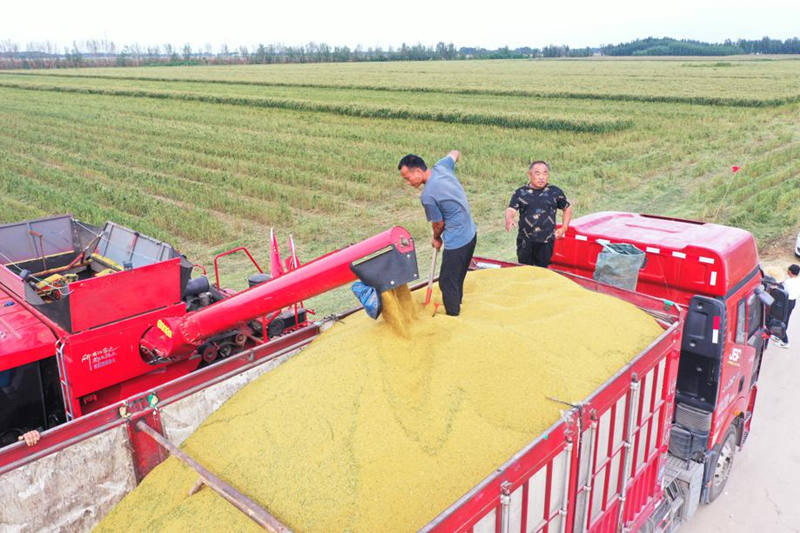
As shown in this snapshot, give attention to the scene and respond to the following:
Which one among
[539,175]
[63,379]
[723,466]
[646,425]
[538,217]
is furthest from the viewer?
[539,175]

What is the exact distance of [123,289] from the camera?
4.99m

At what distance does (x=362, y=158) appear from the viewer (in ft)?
67.6

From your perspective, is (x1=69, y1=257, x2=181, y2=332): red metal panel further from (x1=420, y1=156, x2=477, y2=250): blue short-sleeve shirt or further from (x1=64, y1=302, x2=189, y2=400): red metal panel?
(x1=420, y1=156, x2=477, y2=250): blue short-sleeve shirt

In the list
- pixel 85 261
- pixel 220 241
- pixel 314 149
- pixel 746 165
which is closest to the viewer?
pixel 85 261

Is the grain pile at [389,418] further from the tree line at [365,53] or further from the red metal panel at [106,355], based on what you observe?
the tree line at [365,53]

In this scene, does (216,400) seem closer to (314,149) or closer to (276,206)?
(276,206)

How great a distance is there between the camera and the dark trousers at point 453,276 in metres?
A: 4.49

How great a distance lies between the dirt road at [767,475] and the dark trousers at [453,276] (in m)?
2.86

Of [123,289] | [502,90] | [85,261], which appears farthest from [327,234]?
[502,90]

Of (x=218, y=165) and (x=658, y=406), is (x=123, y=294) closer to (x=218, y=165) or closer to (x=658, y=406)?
(x=658, y=406)

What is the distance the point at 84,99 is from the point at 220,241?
3316 centimetres

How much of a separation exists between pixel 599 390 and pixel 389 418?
1150mm

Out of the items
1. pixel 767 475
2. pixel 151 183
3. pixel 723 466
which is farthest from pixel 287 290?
pixel 151 183

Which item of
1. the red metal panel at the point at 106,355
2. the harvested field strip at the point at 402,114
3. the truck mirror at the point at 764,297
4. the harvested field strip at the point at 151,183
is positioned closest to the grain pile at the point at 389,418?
the truck mirror at the point at 764,297
